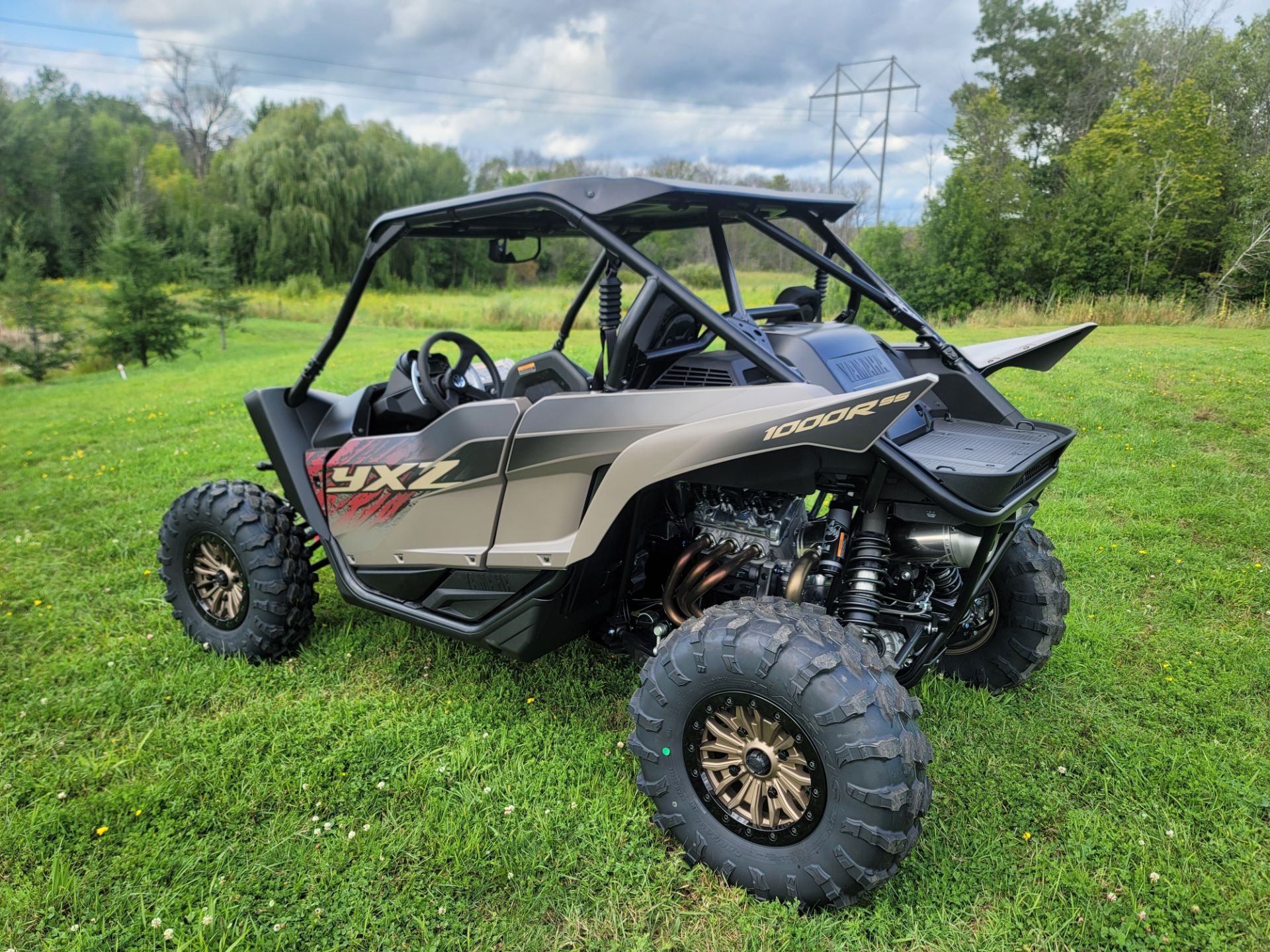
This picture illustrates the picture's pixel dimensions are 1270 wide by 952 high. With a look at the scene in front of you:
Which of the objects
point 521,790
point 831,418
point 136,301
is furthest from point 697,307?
point 136,301

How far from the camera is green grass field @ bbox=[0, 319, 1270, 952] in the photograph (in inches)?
89.4

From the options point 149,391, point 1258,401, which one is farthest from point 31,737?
point 149,391

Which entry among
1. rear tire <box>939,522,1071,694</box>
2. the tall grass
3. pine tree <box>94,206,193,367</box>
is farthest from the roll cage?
pine tree <box>94,206,193,367</box>

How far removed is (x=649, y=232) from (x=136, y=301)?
60.9ft

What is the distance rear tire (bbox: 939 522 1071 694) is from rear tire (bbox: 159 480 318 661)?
9.55ft

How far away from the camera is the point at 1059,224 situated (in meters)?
19.5

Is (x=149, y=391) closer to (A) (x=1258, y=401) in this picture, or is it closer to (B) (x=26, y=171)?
(A) (x=1258, y=401)

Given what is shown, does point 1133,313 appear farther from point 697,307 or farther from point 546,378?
point 697,307

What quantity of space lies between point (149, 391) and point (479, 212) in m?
12.0

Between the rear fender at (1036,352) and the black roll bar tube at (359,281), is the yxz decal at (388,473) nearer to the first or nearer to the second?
the black roll bar tube at (359,281)

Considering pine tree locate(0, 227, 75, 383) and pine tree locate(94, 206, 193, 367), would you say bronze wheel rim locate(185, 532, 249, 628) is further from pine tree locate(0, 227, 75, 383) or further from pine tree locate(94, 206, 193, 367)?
pine tree locate(0, 227, 75, 383)

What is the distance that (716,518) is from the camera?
2.74 m

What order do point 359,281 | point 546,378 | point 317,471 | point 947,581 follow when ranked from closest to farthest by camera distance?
point 947,581 → point 359,281 → point 546,378 → point 317,471

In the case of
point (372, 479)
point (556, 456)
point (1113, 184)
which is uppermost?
point (1113, 184)
